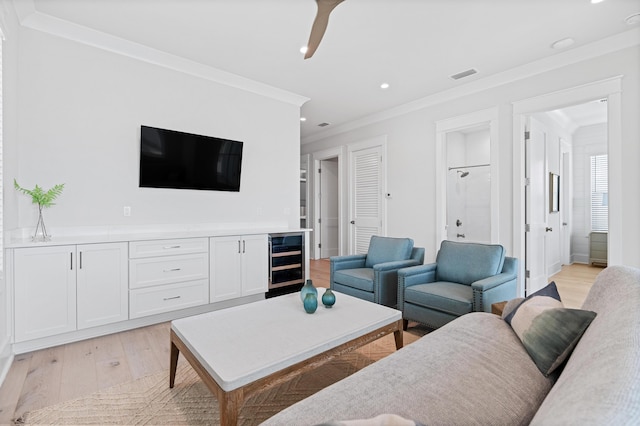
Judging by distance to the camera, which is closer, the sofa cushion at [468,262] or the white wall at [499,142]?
the sofa cushion at [468,262]

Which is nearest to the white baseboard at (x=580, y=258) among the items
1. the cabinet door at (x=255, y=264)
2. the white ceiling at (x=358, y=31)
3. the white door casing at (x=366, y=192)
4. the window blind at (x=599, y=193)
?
the window blind at (x=599, y=193)

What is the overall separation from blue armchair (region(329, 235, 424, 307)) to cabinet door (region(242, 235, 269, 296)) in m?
0.83

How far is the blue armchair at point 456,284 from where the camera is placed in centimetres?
244

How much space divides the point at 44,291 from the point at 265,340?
204 centimetres

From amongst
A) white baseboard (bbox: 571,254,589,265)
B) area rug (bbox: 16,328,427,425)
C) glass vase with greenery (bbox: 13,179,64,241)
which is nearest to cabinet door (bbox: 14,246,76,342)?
glass vase with greenery (bbox: 13,179,64,241)

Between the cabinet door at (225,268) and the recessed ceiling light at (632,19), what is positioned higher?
the recessed ceiling light at (632,19)

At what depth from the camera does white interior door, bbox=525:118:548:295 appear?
12.2 ft

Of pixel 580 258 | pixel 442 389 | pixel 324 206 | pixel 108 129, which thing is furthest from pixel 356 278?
pixel 580 258

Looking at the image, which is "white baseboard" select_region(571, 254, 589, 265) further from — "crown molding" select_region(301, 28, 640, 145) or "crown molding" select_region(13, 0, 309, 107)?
"crown molding" select_region(13, 0, 309, 107)

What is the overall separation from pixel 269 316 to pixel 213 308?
175cm

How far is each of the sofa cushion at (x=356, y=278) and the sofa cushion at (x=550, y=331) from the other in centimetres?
175

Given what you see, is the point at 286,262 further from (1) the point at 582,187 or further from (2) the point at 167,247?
(1) the point at 582,187

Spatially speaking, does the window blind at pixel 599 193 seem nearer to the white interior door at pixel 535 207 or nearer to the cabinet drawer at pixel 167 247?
the white interior door at pixel 535 207

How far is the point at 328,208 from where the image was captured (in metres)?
7.02
